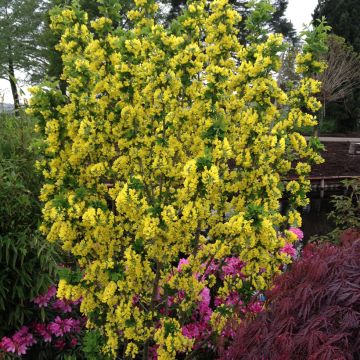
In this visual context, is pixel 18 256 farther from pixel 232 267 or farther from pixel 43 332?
pixel 232 267

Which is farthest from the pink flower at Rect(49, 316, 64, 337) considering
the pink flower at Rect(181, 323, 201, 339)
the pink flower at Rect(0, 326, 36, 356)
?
the pink flower at Rect(181, 323, 201, 339)

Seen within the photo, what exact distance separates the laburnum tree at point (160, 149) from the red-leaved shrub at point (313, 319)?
0.54 metres

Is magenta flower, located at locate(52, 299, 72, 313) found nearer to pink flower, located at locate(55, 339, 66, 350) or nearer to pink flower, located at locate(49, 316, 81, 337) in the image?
pink flower, located at locate(49, 316, 81, 337)

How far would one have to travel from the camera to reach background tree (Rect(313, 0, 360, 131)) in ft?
67.5

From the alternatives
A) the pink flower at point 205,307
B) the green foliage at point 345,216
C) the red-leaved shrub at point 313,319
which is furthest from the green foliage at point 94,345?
the green foliage at point 345,216

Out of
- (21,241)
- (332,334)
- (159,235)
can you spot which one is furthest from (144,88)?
(332,334)

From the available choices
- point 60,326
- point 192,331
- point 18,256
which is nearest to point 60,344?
point 60,326

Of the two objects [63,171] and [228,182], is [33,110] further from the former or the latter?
[228,182]

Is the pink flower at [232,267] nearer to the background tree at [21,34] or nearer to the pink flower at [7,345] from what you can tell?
the pink flower at [7,345]

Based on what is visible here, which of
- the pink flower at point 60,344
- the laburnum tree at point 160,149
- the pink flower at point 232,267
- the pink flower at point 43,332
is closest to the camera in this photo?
the laburnum tree at point 160,149

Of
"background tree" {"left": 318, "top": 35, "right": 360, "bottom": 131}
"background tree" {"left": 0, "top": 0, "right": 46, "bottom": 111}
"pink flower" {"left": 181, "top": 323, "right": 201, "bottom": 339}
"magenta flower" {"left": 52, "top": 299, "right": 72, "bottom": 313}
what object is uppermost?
"background tree" {"left": 0, "top": 0, "right": 46, "bottom": 111}

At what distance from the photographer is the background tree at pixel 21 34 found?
858 inches

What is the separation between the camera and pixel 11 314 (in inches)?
148

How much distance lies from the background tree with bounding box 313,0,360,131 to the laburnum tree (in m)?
18.6
